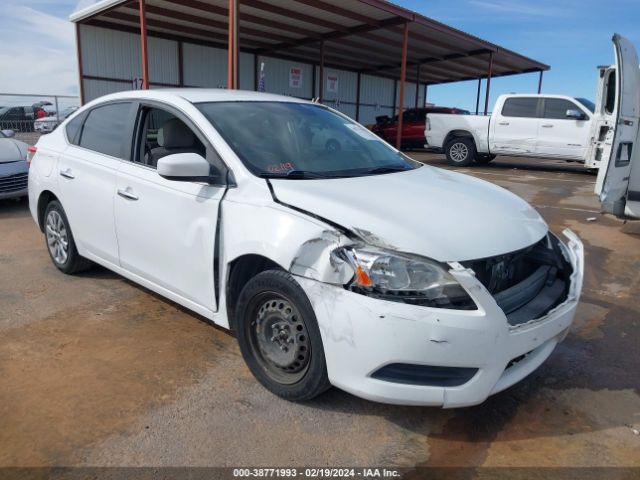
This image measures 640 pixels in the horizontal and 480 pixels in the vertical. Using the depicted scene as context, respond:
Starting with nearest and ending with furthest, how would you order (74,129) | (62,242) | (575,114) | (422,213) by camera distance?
1. (422,213)
2. (74,129)
3. (62,242)
4. (575,114)

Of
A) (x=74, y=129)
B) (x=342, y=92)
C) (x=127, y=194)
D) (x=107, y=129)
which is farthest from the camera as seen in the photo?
(x=342, y=92)

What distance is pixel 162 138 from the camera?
3553 mm

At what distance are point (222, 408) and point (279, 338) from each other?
0.47m

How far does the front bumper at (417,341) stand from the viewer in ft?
7.04

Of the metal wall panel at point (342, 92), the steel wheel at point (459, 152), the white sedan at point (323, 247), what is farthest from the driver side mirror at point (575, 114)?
the metal wall panel at point (342, 92)

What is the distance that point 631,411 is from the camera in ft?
8.91

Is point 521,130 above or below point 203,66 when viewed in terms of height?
below

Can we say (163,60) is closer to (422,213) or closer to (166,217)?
(166,217)

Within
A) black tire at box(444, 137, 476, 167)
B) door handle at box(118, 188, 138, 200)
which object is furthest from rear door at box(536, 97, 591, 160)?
door handle at box(118, 188, 138, 200)

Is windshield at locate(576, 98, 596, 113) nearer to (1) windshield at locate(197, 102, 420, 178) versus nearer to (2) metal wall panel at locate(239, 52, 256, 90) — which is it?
(1) windshield at locate(197, 102, 420, 178)

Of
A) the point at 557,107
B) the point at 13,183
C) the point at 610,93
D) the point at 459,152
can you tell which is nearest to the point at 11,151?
the point at 13,183

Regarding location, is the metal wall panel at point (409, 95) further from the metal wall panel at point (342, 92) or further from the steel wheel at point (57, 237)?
the steel wheel at point (57, 237)

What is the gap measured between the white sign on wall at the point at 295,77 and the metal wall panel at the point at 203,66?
354 centimetres

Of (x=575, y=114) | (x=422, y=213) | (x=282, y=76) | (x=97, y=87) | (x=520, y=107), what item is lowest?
(x=422, y=213)
